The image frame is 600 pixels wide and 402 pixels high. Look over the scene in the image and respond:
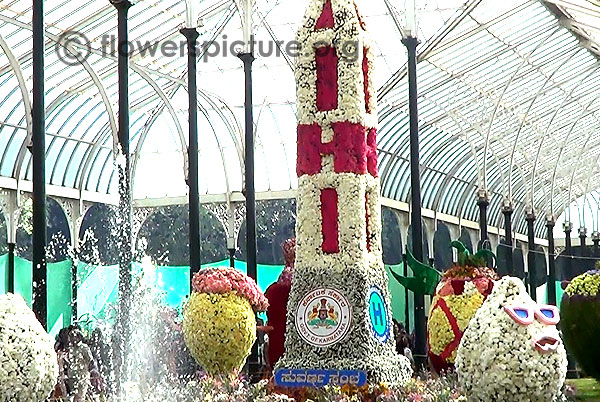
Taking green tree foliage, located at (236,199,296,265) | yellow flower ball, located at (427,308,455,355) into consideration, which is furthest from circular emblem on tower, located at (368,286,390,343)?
green tree foliage, located at (236,199,296,265)

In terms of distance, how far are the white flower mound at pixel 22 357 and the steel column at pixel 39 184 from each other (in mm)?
2157

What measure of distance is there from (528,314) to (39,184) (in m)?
6.31

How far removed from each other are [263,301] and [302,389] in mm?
2431

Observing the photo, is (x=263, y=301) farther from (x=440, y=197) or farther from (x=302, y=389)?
(x=440, y=197)

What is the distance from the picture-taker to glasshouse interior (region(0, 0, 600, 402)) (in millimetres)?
12445

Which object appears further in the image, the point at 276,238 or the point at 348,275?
the point at 276,238

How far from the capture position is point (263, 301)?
1466 cm

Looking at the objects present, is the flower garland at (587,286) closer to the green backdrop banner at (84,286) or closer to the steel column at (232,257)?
the green backdrop banner at (84,286)

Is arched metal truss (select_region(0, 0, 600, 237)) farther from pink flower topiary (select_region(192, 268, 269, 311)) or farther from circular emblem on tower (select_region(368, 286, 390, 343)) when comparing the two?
circular emblem on tower (select_region(368, 286, 390, 343))

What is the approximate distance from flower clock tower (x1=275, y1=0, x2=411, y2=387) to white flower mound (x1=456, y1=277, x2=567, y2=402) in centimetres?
263

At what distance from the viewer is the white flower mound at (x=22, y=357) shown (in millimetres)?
9555

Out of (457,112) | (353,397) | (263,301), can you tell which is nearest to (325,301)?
(353,397)

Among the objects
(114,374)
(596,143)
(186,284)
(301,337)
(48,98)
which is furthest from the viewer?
(596,143)

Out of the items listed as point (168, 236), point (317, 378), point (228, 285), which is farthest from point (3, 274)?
point (317, 378)
